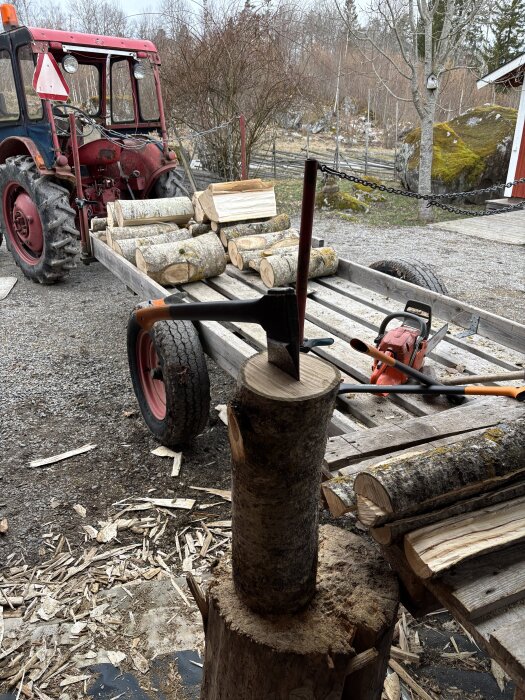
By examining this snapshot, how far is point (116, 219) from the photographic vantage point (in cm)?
516

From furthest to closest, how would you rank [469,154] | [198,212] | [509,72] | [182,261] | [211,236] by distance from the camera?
1. [469,154]
2. [509,72]
3. [198,212]
4. [211,236]
5. [182,261]

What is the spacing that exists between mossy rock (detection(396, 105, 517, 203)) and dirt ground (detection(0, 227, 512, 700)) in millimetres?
8777

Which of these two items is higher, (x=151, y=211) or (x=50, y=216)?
(x=151, y=211)

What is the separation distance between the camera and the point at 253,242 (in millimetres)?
4461

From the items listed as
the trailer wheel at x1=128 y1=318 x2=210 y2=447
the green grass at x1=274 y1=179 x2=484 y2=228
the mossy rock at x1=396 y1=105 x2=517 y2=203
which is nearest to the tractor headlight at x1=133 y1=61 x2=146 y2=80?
the trailer wheel at x1=128 y1=318 x2=210 y2=447

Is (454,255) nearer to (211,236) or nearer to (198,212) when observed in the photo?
(198,212)

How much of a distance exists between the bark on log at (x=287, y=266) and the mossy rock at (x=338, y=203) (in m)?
6.74

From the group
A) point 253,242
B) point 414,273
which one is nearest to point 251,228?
point 253,242

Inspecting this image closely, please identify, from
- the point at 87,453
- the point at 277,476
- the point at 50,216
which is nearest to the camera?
the point at 277,476

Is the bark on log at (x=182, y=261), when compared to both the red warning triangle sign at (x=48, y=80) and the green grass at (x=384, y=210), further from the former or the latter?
the green grass at (x=384, y=210)

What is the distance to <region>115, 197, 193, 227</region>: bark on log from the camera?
5.04 meters

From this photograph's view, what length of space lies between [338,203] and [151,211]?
20.5 ft

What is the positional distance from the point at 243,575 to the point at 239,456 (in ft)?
1.20

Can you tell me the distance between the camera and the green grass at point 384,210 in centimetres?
1002
